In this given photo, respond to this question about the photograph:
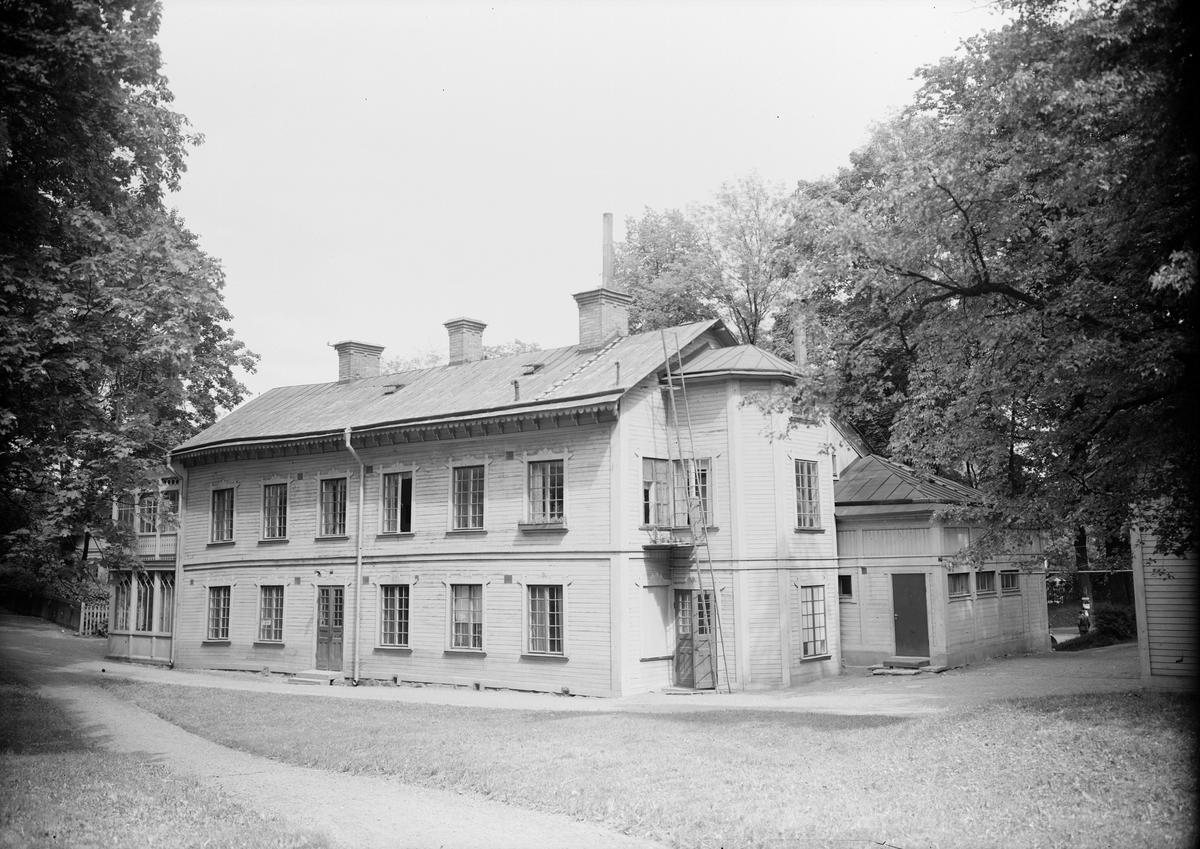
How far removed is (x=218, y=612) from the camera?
29781 millimetres

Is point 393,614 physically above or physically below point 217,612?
above

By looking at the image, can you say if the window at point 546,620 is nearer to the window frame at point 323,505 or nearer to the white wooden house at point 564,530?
the white wooden house at point 564,530

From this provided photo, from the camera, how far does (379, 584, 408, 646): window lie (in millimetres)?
25438

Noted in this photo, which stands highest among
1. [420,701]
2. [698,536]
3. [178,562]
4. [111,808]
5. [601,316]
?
[601,316]

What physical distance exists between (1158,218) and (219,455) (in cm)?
2605

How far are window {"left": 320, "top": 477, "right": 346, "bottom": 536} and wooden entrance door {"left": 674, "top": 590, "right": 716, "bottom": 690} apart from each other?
10.3 meters

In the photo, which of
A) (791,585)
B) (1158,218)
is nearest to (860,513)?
(791,585)

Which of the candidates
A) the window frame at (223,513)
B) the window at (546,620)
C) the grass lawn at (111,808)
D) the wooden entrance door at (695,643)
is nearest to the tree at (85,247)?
the grass lawn at (111,808)

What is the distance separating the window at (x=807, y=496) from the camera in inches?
955

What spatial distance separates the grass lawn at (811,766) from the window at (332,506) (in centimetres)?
993

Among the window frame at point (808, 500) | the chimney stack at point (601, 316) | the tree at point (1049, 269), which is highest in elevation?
the chimney stack at point (601, 316)

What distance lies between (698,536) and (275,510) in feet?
43.6

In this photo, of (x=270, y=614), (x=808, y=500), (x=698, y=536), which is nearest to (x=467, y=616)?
(x=698, y=536)

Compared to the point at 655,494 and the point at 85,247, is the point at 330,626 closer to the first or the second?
the point at 655,494
